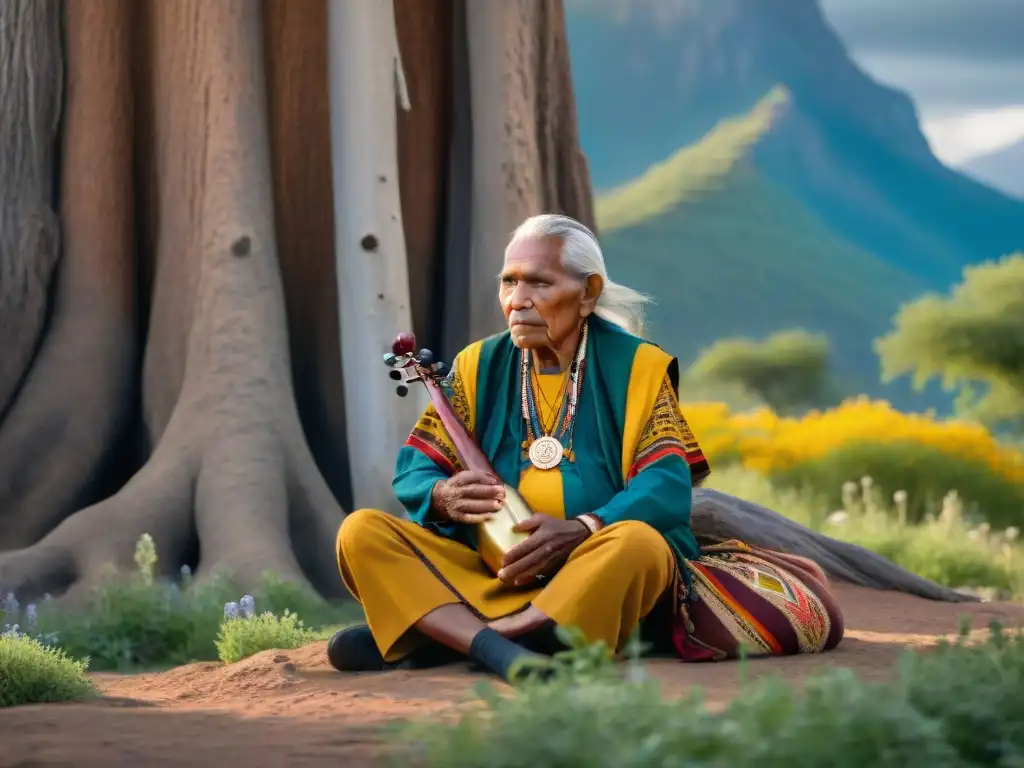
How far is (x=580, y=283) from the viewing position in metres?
5.53

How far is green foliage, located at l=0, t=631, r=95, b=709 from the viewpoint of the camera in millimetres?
5043

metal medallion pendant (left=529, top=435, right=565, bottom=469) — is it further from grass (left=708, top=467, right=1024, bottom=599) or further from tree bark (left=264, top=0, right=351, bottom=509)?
grass (left=708, top=467, right=1024, bottom=599)

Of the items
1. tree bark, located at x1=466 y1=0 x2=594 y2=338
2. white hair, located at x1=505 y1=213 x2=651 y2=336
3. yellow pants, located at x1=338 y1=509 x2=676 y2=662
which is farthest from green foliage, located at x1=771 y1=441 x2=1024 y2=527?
yellow pants, located at x1=338 y1=509 x2=676 y2=662

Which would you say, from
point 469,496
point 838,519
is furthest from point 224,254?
point 838,519

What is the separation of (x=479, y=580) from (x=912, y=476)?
392 inches

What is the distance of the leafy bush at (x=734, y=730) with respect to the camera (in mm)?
3373

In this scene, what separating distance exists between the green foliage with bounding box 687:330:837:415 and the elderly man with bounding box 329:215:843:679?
2680 cm

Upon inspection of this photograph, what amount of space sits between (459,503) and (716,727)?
2.08 metres

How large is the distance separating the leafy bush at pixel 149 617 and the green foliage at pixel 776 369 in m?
25.1

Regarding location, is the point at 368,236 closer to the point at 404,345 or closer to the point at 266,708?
the point at 404,345

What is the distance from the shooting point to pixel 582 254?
18.1 feet

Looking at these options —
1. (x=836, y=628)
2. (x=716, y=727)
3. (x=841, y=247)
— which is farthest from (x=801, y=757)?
(x=841, y=247)

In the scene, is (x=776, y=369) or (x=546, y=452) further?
(x=776, y=369)

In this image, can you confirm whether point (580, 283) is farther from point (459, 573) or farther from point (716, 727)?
point (716, 727)
